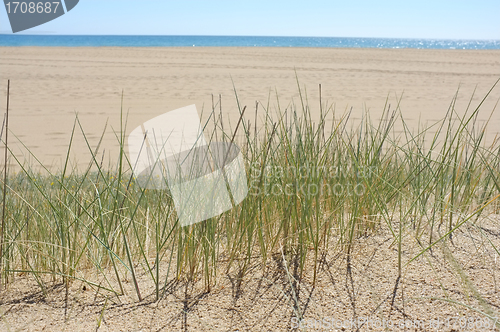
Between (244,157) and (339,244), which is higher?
(244,157)

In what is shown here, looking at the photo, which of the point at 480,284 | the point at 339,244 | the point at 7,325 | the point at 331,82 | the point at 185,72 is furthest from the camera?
the point at 185,72

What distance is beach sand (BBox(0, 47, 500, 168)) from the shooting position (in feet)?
21.8

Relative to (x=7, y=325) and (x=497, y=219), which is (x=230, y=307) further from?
(x=497, y=219)

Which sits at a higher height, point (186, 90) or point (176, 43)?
point (176, 43)

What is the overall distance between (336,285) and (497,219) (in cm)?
98

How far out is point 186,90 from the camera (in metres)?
10.4

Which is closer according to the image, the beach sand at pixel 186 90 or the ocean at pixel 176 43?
the beach sand at pixel 186 90

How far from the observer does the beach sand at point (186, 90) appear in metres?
6.65

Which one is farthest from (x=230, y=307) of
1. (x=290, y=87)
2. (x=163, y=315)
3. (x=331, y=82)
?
(x=331, y=82)

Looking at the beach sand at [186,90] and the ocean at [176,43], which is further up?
the ocean at [176,43]

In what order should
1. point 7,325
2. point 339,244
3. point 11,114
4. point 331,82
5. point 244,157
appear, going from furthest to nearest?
point 331,82 → point 11,114 → point 244,157 → point 339,244 → point 7,325

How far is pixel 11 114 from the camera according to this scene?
7484 millimetres

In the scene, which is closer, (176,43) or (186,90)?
(186,90)

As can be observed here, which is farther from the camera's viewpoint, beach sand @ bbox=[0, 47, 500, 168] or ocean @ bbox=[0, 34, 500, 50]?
ocean @ bbox=[0, 34, 500, 50]
